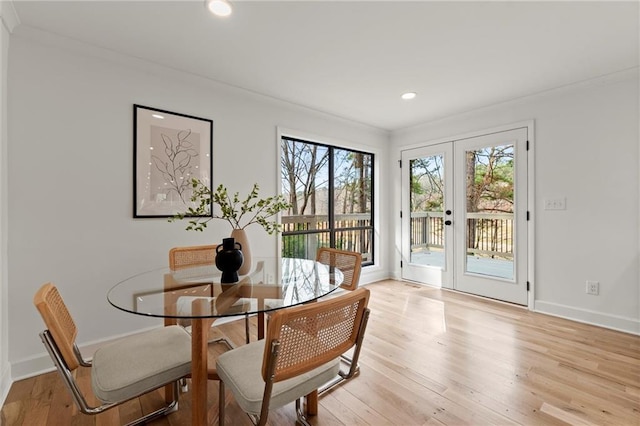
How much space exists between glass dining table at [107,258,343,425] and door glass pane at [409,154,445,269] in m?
2.53

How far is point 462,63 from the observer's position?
246cm

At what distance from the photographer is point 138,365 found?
1.32 metres

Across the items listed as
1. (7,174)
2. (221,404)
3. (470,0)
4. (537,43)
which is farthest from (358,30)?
(7,174)

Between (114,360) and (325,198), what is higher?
(325,198)

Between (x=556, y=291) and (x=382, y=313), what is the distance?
1.83 m

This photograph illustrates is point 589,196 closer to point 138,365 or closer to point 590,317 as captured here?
point 590,317

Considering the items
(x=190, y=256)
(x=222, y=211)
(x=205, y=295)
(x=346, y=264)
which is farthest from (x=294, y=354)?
(x=190, y=256)

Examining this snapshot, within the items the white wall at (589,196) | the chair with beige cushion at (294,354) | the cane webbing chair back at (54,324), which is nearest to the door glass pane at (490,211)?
the white wall at (589,196)

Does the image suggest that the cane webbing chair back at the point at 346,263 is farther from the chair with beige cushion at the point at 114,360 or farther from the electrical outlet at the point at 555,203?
the electrical outlet at the point at 555,203

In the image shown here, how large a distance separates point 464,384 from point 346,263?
1091 mm

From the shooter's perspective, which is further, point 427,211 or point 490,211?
point 427,211

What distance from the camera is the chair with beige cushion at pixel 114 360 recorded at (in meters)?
1.10

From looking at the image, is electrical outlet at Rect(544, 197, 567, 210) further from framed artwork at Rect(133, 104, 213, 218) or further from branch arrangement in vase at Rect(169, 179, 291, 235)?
framed artwork at Rect(133, 104, 213, 218)

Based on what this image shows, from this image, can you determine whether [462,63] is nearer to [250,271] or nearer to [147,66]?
[250,271]
